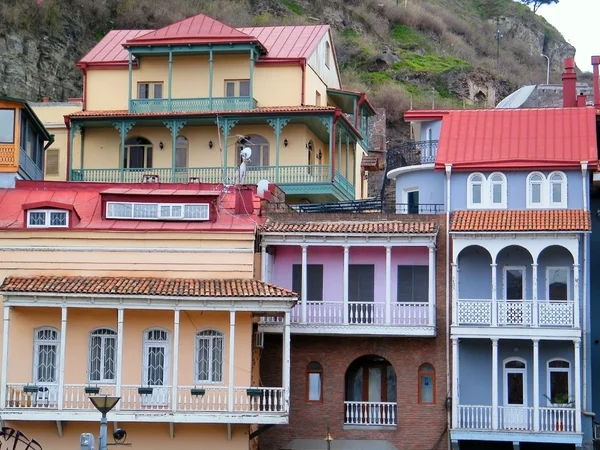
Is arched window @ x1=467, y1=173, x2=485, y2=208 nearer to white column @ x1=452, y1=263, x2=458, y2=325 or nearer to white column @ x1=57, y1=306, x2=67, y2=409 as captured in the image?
white column @ x1=452, y1=263, x2=458, y2=325

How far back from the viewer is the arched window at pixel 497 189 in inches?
1727

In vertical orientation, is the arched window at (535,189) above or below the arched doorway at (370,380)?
above

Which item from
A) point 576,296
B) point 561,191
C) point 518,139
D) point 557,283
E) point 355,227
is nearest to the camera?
point 576,296

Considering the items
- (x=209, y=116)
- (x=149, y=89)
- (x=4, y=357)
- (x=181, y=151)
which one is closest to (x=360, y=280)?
(x=4, y=357)

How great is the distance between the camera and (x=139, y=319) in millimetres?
42000

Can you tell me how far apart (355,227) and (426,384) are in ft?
17.5

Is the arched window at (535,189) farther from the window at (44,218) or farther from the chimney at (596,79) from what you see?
the window at (44,218)

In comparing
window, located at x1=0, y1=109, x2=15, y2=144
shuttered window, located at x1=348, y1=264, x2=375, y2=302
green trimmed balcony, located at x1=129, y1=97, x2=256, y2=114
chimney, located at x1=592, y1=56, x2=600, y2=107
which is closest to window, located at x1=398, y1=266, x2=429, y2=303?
shuttered window, located at x1=348, y1=264, x2=375, y2=302

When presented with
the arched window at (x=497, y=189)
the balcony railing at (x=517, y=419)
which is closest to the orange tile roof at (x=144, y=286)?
the balcony railing at (x=517, y=419)

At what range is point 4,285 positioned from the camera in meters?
41.2

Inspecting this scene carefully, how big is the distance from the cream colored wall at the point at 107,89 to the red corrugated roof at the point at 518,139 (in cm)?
1686

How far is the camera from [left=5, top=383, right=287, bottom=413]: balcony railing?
4047cm

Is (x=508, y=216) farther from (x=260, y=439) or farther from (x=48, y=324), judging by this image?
(x=48, y=324)

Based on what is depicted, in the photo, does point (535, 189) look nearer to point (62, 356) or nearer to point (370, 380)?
point (370, 380)
